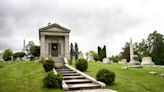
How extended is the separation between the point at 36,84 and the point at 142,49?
51862mm

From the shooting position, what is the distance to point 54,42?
95.0 ft

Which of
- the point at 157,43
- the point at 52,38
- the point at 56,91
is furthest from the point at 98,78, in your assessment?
the point at 157,43

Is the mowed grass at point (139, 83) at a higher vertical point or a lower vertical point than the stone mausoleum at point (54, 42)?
lower

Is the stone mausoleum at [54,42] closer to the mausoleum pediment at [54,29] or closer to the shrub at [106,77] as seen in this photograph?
the mausoleum pediment at [54,29]

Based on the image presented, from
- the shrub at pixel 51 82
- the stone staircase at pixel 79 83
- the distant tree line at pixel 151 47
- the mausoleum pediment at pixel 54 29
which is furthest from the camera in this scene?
the distant tree line at pixel 151 47

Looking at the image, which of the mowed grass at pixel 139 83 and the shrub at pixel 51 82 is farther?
the mowed grass at pixel 139 83

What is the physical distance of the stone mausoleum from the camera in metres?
27.1

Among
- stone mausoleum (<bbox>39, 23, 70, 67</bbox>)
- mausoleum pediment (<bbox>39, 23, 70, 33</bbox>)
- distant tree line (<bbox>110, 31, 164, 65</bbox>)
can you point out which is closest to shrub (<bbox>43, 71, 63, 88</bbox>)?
stone mausoleum (<bbox>39, 23, 70, 67</bbox>)

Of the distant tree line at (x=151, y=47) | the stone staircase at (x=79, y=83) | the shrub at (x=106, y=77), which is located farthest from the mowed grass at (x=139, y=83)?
the distant tree line at (x=151, y=47)

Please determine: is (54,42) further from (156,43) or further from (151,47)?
(151,47)

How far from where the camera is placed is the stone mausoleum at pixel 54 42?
27.1m

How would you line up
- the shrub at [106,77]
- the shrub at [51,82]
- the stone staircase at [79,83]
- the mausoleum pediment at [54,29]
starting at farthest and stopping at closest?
the mausoleum pediment at [54,29] < the shrub at [106,77] < the stone staircase at [79,83] < the shrub at [51,82]

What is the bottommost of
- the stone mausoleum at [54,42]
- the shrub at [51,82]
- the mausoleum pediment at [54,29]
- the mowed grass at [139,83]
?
the mowed grass at [139,83]

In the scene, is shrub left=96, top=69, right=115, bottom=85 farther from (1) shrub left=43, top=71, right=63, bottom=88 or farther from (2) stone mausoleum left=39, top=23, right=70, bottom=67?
(2) stone mausoleum left=39, top=23, right=70, bottom=67
